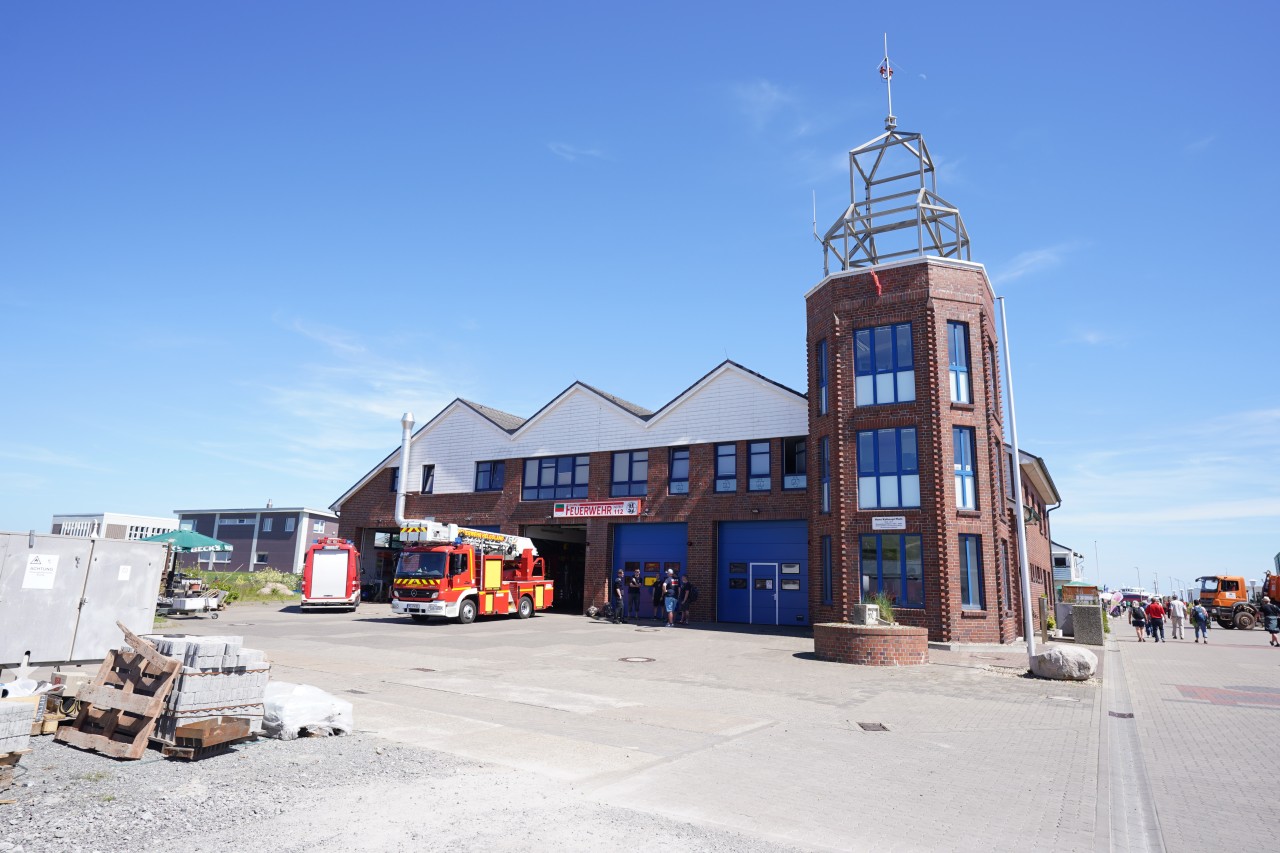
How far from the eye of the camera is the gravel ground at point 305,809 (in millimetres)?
5031

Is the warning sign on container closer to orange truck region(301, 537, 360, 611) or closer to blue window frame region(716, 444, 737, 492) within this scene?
orange truck region(301, 537, 360, 611)

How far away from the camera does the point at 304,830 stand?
522cm

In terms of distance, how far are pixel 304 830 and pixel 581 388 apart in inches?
1098

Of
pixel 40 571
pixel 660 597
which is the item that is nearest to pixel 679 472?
pixel 660 597

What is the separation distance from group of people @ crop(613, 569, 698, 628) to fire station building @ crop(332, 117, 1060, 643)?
50 cm

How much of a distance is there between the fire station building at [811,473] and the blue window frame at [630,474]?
0.28ft

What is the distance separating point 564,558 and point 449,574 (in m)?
11.8

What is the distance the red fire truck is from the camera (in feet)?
78.6

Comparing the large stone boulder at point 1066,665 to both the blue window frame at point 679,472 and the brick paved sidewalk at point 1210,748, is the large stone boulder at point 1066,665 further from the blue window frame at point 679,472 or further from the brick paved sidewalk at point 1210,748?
the blue window frame at point 679,472

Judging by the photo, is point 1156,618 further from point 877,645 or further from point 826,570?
point 877,645

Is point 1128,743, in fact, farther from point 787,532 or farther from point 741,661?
point 787,532

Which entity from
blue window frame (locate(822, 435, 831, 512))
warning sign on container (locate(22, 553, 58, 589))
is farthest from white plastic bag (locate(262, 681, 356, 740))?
blue window frame (locate(822, 435, 831, 512))

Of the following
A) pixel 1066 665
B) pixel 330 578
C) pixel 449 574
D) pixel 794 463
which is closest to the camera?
pixel 1066 665

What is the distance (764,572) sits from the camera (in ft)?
89.1
